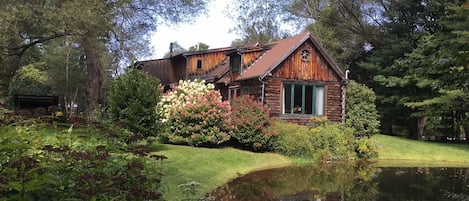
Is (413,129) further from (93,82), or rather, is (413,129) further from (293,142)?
(93,82)

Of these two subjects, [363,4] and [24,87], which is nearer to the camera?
[363,4]

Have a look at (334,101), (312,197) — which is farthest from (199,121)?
(334,101)

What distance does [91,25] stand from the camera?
16859 millimetres

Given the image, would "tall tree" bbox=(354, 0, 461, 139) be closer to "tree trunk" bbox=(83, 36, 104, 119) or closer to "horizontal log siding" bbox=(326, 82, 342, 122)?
"horizontal log siding" bbox=(326, 82, 342, 122)

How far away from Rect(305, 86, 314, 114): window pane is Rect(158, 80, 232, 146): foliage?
6.95 meters

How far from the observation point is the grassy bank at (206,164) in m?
10.2

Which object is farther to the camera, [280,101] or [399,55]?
[399,55]

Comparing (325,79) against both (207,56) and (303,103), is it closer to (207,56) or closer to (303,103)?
(303,103)

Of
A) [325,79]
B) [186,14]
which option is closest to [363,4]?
[325,79]

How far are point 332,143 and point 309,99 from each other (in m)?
4.58

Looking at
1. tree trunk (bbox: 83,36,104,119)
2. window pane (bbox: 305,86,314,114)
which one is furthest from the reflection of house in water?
tree trunk (bbox: 83,36,104,119)

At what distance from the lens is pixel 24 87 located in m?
41.9

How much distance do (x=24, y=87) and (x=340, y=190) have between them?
3835 centimetres

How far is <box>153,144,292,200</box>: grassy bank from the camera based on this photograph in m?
10.2
